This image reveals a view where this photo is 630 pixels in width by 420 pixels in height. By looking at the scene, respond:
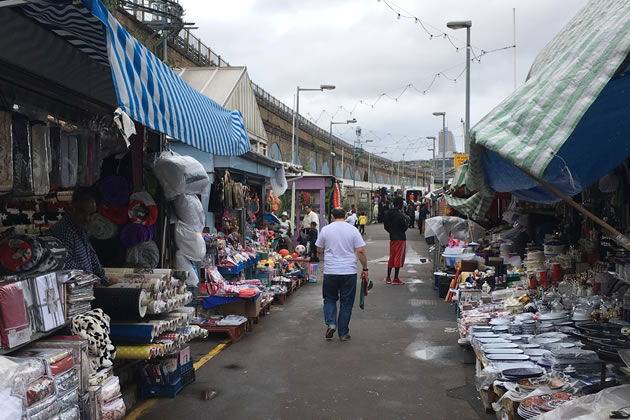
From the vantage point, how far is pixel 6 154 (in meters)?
3.40

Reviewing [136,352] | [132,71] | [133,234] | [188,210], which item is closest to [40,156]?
[132,71]

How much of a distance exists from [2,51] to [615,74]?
3612mm

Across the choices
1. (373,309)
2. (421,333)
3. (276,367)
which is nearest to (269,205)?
(373,309)

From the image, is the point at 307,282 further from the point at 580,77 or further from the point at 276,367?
the point at 580,77

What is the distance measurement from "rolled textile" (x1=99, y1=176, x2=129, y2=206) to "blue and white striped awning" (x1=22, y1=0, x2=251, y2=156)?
119 cm

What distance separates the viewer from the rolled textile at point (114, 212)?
5.55 metres

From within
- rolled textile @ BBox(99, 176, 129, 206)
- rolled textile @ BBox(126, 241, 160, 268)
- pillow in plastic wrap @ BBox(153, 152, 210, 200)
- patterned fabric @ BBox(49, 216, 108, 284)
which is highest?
pillow in plastic wrap @ BBox(153, 152, 210, 200)

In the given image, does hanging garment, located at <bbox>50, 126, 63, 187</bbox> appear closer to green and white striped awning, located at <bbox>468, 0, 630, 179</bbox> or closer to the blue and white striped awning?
the blue and white striped awning

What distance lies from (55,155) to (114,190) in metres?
1.50

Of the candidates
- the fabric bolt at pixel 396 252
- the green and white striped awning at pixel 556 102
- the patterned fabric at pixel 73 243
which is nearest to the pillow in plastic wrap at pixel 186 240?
the patterned fabric at pixel 73 243

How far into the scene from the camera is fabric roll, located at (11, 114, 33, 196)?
3527mm

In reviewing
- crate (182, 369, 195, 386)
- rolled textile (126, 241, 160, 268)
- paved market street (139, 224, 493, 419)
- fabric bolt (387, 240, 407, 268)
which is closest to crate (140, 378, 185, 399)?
paved market street (139, 224, 493, 419)

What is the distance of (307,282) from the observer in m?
14.0

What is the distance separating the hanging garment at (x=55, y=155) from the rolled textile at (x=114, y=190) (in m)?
1.40
